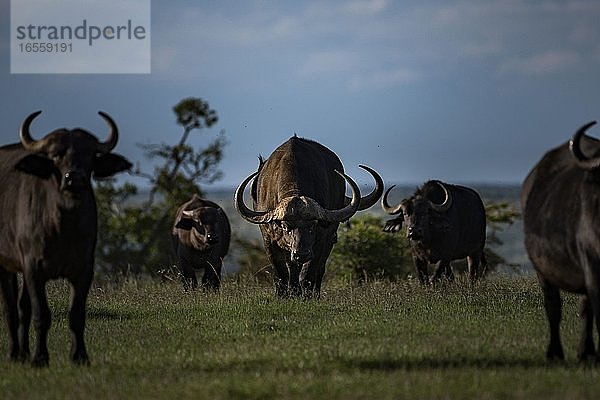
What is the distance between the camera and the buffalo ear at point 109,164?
1077 centimetres

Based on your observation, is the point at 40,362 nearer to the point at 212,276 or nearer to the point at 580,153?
the point at 580,153

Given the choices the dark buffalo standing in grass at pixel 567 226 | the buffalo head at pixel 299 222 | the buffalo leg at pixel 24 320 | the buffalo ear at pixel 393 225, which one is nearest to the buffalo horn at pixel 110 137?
the buffalo leg at pixel 24 320

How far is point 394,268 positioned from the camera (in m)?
26.9

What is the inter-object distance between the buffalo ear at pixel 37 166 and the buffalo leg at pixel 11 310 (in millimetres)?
1656

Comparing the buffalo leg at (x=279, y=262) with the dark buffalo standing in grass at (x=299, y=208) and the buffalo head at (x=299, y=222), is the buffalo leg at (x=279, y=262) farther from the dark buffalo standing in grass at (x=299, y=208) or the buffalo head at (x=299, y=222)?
the buffalo head at (x=299, y=222)

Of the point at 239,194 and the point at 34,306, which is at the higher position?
A: the point at 239,194

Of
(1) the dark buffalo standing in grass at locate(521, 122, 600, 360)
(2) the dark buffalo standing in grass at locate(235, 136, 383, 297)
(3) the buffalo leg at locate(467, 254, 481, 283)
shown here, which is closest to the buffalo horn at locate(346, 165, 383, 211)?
(2) the dark buffalo standing in grass at locate(235, 136, 383, 297)

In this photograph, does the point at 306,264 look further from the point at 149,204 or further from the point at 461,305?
the point at 149,204

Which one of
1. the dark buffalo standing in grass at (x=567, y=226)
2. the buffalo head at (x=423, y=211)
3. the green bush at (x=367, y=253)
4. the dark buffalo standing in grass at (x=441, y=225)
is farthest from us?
the green bush at (x=367, y=253)

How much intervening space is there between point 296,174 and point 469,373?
29.4 feet

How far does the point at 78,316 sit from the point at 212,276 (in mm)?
9970

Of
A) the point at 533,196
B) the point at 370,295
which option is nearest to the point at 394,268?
the point at 370,295

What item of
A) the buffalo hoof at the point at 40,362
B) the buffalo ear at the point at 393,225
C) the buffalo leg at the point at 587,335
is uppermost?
the buffalo ear at the point at 393,225

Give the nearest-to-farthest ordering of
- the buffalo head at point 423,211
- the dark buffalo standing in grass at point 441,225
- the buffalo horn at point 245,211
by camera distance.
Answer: the buffalo horn at point 245,211 → the buffalo head at point 423,211 → the dark buffalo standing in grass at point 441,225
